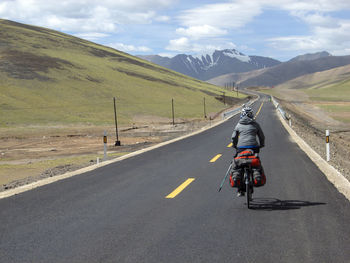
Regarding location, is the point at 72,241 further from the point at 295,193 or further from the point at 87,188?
the point at 295,193

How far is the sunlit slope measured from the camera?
64969 millimetres

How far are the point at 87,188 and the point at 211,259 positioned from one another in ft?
18.6

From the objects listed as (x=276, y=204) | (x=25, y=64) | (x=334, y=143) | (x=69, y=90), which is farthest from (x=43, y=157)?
(x=25, y=64)

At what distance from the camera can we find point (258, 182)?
7.73m

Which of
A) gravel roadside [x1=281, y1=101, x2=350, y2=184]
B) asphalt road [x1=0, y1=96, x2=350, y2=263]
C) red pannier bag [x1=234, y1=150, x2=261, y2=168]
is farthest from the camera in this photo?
gravel roadside [x1=281, y1=101, x2=350, y2=184]

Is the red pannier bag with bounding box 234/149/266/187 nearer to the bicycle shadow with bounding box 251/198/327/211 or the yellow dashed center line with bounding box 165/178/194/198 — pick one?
the bicycle shadow with bounding box 251/198/327/211

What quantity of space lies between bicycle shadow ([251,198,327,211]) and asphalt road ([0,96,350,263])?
2cm

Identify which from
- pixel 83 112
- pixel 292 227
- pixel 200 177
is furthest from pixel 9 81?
pixel 292 227

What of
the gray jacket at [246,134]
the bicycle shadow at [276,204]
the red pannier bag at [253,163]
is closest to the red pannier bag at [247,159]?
the red pannier bag at [253,163]

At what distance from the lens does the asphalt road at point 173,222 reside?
5324 millimetres

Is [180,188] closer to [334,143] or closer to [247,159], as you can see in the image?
[247,159]

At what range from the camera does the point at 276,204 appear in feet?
26.4

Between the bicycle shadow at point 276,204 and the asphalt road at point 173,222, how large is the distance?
0.06ft

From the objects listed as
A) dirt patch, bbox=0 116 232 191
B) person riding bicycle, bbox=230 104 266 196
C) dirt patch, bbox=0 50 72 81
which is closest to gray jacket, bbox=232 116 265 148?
person riding bicycle, bbox=230 104 266 196
